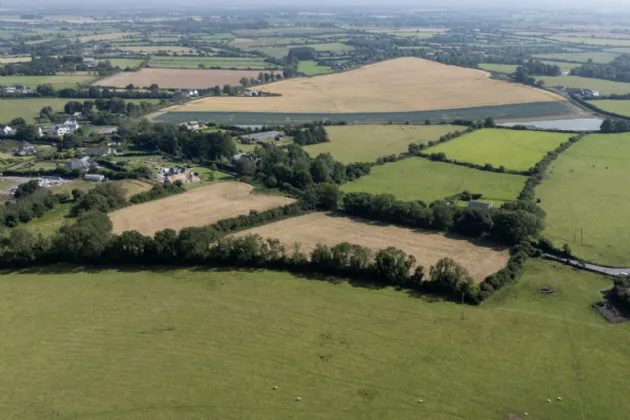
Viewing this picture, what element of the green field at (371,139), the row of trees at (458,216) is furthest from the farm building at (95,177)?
the row of trees at (458,216)

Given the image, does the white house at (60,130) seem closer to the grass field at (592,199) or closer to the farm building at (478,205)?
the farm building at (478,205)

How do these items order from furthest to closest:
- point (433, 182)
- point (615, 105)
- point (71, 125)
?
1. point (615, 105)
2. point (71, 125)
3. point (433, 182)

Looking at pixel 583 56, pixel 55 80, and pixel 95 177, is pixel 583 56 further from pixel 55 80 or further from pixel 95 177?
pixel 95 177

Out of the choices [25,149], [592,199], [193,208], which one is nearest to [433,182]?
[592,199]

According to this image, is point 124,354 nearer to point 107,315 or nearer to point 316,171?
point 107,315

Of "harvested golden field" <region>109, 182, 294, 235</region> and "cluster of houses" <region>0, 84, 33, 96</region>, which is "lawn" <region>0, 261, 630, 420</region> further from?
"cluster of houses" <region>0, 84, 33, 96</region>

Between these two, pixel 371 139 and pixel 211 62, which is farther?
pixel 211 62

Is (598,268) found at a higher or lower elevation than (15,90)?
lower
